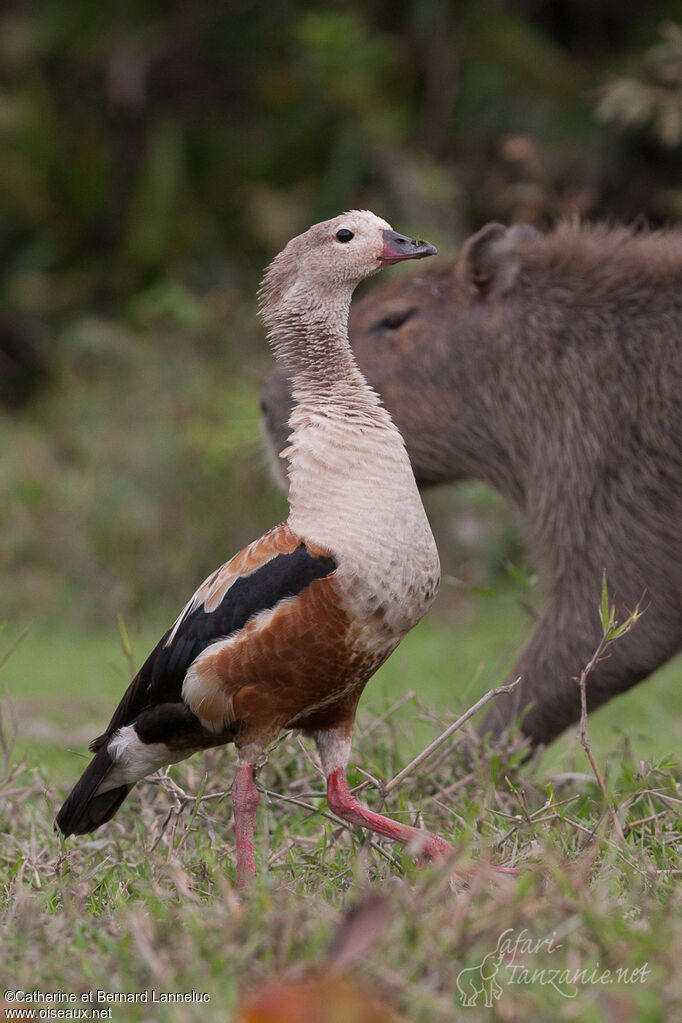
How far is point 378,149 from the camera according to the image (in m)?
9.99

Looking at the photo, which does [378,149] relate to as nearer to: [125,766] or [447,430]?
[447,430]

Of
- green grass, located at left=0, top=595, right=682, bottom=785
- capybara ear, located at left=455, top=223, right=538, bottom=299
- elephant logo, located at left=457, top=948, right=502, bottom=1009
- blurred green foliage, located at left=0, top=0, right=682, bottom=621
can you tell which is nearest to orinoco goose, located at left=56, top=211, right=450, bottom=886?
elephant logo, located at left=457, top=948, right=502, bottom=1009

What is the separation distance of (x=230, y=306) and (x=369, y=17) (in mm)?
3265

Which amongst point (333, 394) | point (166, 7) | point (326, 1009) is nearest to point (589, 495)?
point (333, 394)

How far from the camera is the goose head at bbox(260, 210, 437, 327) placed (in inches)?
106

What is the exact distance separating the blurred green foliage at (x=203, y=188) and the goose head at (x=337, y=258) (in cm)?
389

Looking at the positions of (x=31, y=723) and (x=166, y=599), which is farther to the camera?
(x=166, y=599)

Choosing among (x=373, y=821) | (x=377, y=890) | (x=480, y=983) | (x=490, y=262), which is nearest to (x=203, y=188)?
(x=490, y=262)

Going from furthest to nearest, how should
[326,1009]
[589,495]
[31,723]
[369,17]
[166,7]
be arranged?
[166,7] → [369,17] → [31,723] → [589,495] → [326,1009]

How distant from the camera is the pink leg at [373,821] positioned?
99.3 inches

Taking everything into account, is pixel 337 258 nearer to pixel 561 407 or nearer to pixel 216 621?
pixel 216 621

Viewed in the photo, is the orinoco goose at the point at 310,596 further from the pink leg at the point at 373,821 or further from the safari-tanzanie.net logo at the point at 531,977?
the safari-tanzanie.net logo at the point at 531,977

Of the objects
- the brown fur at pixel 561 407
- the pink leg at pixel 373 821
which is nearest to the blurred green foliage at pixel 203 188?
the brown fur at pixel 561 407

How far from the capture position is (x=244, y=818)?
2.55 meters
